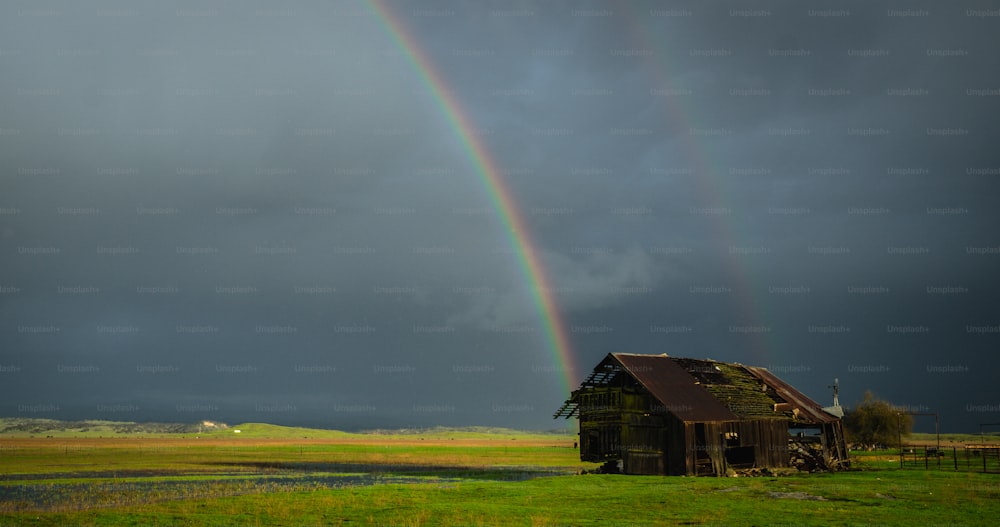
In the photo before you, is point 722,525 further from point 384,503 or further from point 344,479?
point 344,479

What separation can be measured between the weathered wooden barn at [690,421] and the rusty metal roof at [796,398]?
18 cm

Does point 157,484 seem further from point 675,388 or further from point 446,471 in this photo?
point 675,388

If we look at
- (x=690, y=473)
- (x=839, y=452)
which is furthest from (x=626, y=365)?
(x=839, y=452)

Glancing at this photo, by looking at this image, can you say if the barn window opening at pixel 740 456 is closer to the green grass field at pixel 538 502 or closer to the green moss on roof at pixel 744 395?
the green moss on roof at pixel 744 395

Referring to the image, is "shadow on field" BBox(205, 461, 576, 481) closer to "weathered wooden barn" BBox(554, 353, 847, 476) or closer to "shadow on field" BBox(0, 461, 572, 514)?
"shadow on field" BBox(0, 461, 572, 514)

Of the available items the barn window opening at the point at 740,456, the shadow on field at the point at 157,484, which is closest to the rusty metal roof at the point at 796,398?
the barn window opening at the point at 740,456

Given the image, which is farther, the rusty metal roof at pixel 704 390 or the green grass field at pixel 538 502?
the rusty metal roof at pixel 704 390

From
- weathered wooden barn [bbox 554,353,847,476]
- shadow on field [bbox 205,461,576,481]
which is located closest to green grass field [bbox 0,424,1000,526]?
weathered wooden barn [bbox 554,353,847,476]

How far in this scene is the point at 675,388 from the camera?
178 feet

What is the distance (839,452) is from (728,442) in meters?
13.3

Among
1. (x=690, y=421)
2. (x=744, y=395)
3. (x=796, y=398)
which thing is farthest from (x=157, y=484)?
(x=796, y=398)

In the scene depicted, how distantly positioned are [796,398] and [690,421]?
20663mm

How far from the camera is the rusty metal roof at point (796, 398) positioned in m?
60.8

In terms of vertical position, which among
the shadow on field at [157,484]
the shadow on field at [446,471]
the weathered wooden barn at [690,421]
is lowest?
the shadow on field at [446,471]
